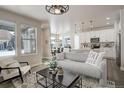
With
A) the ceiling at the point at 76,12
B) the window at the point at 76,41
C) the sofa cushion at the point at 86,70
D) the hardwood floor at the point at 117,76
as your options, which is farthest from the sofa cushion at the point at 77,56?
the window at the point at 76,41

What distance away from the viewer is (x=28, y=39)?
5.09 m

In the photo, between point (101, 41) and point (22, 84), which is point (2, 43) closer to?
point (22, 84)

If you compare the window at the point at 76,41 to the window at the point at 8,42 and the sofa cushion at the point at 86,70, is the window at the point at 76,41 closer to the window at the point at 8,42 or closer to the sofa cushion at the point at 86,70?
the window at the point at 8,42

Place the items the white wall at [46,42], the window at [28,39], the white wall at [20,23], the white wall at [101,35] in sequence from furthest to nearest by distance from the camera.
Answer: the white wall at [46,42] → the white wall at [101,35] → the window at [28,39] → the white wall at [20,23]

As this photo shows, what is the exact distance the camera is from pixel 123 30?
3979mm

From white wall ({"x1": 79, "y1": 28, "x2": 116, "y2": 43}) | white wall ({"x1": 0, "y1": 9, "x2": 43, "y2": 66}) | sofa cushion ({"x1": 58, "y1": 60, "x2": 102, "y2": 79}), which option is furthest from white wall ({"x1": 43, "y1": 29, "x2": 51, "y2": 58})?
sofa cushion ({"x1": 58, "y1": 60, "x2": 102, "y2": 79})

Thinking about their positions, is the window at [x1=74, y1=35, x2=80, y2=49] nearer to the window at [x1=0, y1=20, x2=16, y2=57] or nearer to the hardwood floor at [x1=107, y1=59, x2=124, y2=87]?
the hardwood floor at [x1=107, y1=59, x2=124, y2=87]

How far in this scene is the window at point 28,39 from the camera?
477cm

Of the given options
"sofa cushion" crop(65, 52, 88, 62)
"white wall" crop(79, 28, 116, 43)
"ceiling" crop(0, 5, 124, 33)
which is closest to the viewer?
"ceiling" crop(0, 5, 124, 33)

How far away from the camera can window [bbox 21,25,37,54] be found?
477cm

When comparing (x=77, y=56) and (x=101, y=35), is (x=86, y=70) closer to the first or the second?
(x=77, y=56)

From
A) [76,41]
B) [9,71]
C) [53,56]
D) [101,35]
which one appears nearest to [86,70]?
[53,56]
